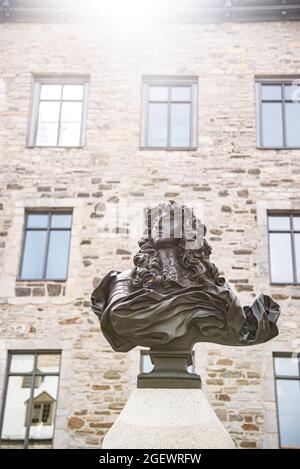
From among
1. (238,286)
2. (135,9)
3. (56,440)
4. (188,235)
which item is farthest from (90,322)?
(135,9)

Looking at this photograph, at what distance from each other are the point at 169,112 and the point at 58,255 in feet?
13.0

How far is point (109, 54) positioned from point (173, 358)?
9442 millimetres

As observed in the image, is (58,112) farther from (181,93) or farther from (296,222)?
(296,222)

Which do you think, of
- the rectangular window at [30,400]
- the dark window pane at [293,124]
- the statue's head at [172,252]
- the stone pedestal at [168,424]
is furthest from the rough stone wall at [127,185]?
the stone pedestal at [168,424]

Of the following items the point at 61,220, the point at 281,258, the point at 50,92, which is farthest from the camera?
the point at 50,92

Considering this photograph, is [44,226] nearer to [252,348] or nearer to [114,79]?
[114,79]

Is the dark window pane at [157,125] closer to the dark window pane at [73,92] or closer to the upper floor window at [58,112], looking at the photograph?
the upper floor window at [58,112]

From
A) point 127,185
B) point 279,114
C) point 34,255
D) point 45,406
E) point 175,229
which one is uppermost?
point 279,114

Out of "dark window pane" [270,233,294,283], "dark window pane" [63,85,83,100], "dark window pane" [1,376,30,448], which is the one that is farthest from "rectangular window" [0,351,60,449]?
"dark window pane" [63,85,83,100]

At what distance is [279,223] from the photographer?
1058cm

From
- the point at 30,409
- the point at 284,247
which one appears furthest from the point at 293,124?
the point at 30,409

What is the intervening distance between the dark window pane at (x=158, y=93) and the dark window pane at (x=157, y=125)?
0.14 meters

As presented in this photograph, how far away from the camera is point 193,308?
371 cm

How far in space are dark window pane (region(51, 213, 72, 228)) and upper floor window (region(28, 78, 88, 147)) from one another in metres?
1.61
